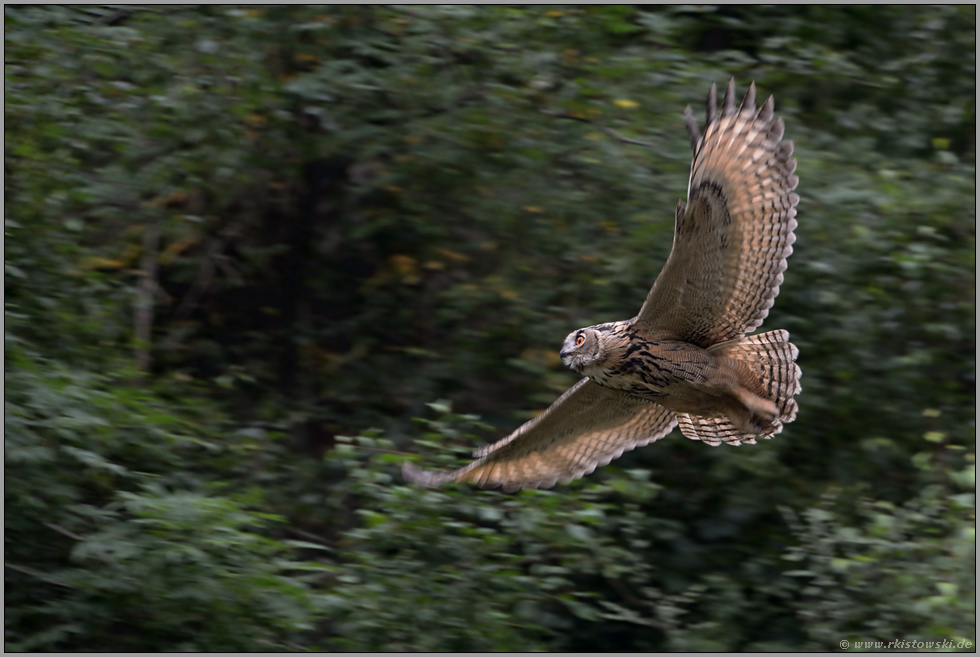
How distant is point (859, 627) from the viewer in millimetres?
4500

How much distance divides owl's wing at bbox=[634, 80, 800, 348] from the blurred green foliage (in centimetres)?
88

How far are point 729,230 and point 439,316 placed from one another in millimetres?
2020

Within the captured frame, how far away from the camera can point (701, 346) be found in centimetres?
417

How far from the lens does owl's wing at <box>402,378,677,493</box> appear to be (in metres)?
4.51

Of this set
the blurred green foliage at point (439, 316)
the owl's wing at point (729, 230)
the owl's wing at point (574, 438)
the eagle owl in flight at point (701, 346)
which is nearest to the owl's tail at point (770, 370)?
the eagle owl in flight at point (701, 346)

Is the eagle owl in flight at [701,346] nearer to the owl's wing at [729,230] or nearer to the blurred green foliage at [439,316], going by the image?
the owl's wing at [729,230]

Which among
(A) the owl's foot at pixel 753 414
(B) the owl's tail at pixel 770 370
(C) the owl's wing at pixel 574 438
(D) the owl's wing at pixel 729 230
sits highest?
(D) the owl's wing at pixel 729 230

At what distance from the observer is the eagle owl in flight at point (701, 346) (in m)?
3.62

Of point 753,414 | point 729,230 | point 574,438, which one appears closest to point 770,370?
point 753,414

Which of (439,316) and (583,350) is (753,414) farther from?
(439,316)

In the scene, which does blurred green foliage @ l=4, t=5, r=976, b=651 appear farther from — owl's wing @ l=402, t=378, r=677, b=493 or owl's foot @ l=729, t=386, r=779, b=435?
owl's foot @ l=729, t=386, r=779, b=435

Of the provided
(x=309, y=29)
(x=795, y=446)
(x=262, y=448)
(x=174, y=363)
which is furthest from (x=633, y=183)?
(x=174, y=363)

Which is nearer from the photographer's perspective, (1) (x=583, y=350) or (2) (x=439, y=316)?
(1) (x=583, y=350)

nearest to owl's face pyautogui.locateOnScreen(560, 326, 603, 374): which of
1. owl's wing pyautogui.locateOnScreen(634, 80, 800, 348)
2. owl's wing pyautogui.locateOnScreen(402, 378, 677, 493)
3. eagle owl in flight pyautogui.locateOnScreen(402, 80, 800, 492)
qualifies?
eagle owl in flight pyautogui.locateOnScreen(402, 80, 800, 492)
